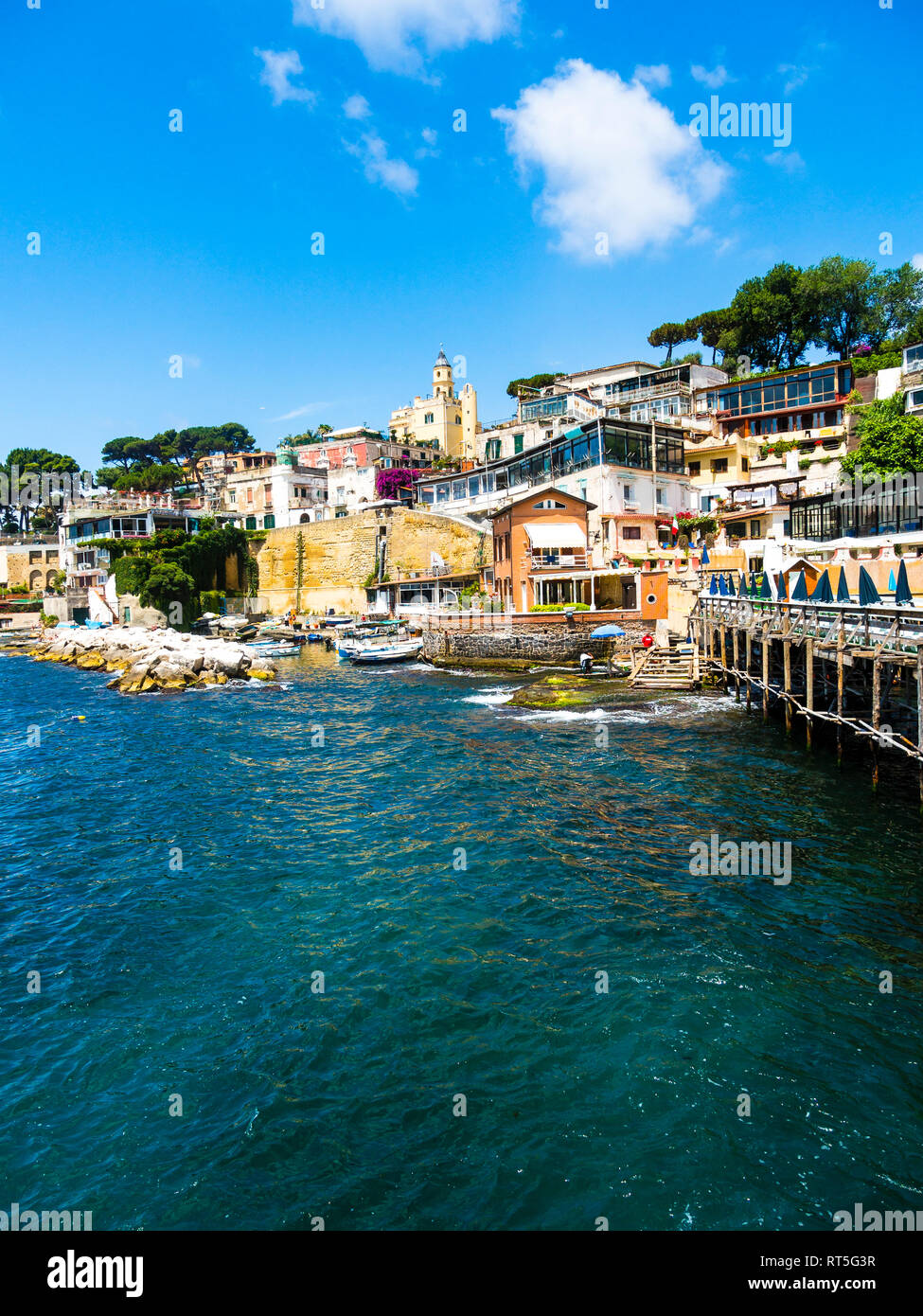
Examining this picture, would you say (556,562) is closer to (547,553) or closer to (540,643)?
(547,553)

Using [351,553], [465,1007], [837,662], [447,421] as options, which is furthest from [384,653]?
[447,421]

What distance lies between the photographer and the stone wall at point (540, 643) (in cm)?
4756

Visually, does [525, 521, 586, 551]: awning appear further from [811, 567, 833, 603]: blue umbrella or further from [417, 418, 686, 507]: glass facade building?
[811, 567, 833, 603]: blue umbrella

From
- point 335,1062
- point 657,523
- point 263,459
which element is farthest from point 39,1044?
point 263,459

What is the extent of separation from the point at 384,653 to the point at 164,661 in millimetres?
14590

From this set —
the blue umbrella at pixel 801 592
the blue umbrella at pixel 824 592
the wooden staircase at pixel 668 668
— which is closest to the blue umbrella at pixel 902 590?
the blue umbrella at pixel 824 592

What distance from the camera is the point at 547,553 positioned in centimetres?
5347

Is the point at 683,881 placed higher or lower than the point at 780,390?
lower

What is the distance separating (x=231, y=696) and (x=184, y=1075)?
33873 mm

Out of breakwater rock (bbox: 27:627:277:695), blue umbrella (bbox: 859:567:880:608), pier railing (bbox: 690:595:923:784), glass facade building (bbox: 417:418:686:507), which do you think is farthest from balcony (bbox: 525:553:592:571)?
blue umbrella (bbox: 859:567:880:608)

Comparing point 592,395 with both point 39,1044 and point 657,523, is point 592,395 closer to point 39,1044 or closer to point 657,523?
point 657,523

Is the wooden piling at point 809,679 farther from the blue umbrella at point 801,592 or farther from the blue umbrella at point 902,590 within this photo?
the blue umbrella at point 902,590

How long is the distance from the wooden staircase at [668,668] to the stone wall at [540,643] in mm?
5597
